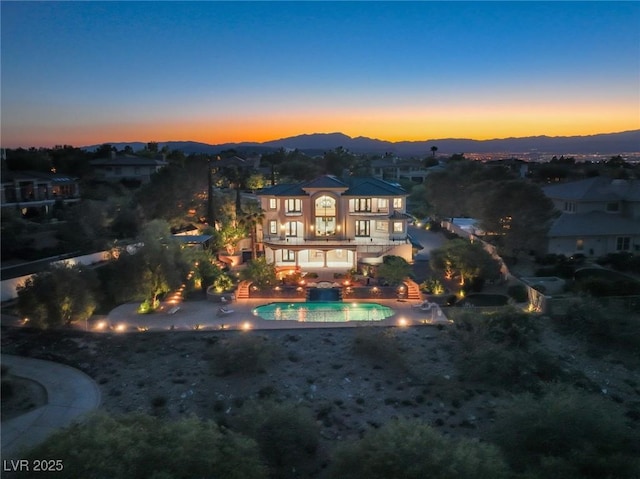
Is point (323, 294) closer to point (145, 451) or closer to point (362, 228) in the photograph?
point (362, 228)

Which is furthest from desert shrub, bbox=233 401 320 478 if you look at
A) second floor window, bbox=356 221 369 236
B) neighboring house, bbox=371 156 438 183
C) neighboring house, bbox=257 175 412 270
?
neighboring house, bbox=371 156 438 183

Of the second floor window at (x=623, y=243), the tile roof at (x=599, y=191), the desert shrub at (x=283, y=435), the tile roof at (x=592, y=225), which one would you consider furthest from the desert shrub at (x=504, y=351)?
the tile roof at (x=599, y=191)

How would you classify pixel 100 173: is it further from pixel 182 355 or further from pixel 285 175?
pixel 182 355

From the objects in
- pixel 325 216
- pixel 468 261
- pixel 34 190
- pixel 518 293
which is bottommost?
pixel 518 293

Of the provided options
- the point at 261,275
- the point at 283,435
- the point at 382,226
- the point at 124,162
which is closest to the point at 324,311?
the point at 261,275

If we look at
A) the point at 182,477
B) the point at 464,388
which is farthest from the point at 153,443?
the point at 464,388

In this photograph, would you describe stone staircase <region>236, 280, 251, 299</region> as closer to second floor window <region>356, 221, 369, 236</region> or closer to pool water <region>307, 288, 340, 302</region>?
pool water <region>307, 288, 340, 302</region>

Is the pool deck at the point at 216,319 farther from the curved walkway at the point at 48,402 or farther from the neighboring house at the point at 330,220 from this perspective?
the neighboring house at the point at 330,220
